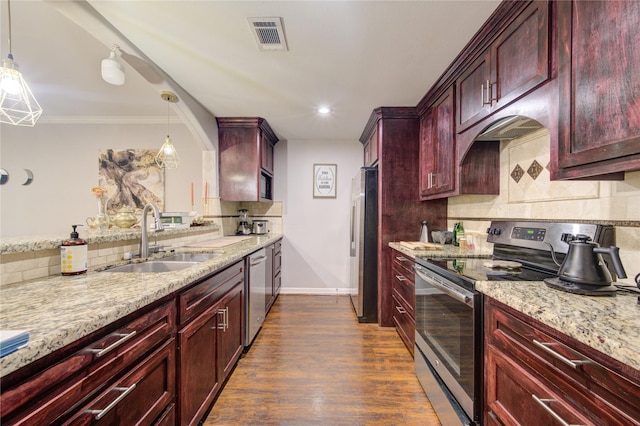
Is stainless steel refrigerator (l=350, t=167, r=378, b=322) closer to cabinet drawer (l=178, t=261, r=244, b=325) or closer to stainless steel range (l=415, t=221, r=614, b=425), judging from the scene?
stainless steel range (l=415, t=221, r=614, b=425)

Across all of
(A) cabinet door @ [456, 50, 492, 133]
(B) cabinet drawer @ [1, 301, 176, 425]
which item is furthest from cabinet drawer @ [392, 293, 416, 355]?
(B) cabinet drawer @ [1, 301, 176, 425]

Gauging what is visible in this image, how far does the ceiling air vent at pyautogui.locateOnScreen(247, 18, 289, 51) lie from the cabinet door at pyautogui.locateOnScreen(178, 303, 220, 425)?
1.74 meters

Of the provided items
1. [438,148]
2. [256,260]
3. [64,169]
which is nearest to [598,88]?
[438,148]

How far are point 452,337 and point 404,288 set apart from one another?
0.94m

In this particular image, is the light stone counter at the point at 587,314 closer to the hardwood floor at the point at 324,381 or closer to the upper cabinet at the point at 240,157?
the hardwood floor at the point at 324,381

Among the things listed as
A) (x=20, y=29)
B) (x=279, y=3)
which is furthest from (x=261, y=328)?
(x=20, y=29)

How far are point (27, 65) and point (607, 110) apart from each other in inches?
161

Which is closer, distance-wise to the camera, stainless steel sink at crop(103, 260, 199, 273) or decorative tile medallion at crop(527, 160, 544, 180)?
stainless steel sink at crop(103, 260, 199, 273)

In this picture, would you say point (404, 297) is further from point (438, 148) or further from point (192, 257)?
point (192, 257)

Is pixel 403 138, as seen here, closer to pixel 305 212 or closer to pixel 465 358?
pixel 305 212

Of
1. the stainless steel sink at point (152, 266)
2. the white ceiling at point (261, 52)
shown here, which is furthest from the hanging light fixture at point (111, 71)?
the stainless steel sink at point (152, 266)

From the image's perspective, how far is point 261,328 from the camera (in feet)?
9.13

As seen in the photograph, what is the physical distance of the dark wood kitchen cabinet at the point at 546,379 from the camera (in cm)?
66

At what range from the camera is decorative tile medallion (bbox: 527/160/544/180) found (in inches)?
67.2
